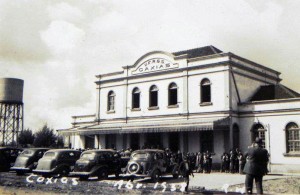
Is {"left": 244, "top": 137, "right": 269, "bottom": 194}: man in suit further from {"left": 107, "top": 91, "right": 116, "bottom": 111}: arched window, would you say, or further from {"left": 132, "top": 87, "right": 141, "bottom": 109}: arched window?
{"left": 107, "top": 91, "right": 116, "bottom": 111}: arched window

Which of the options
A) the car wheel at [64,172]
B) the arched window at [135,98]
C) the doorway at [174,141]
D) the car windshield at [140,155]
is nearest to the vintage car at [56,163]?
the car wheel at [64,172]

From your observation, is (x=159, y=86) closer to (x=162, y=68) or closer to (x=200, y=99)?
(x=162, y=68)

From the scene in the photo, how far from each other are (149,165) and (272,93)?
557 inches

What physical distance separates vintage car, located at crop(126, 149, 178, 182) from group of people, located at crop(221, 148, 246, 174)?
6.34 meters

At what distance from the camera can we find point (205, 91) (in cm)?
2638

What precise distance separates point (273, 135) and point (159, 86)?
31.4 ft

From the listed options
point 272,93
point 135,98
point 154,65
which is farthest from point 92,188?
point 272,93

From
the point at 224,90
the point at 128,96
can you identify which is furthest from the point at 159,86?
the point at 224,90

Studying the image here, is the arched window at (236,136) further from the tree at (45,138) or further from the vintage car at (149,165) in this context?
the tree at (45,138)

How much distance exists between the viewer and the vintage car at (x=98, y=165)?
1716 cm

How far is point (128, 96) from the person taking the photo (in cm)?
3094

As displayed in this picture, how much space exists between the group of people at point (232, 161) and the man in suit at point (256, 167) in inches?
456

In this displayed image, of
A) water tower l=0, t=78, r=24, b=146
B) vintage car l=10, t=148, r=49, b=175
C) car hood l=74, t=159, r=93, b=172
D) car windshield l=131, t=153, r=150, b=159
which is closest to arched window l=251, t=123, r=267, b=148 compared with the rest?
car windshield l=131, t=153, r=150, b=159

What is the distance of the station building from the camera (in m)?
23.6
